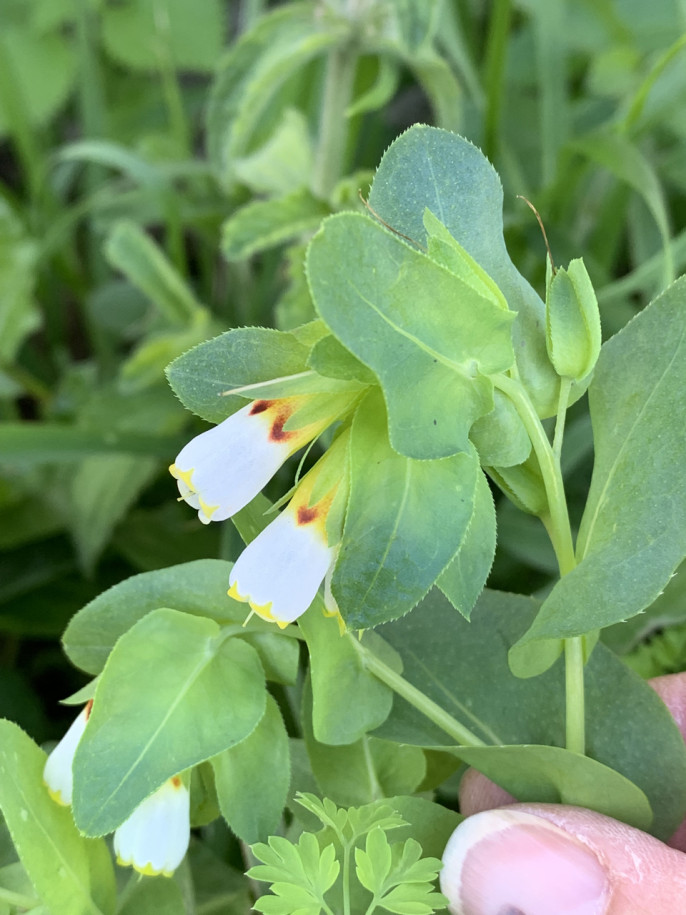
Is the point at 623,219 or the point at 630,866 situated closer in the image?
the point at 630,866

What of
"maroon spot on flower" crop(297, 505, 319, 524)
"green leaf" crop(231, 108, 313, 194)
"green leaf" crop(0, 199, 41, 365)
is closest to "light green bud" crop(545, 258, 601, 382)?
"maroon spot on flower" crop(297, 505, 319, 524)

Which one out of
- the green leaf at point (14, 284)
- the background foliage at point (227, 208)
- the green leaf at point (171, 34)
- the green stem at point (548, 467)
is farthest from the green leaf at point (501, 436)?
the green leaf at point (171, 34)

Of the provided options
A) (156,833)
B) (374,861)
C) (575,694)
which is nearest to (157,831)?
(156,833)

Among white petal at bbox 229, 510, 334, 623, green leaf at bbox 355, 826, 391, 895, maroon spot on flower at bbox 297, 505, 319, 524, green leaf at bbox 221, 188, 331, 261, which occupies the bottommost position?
green leaf at bbox 355, 826, 391, 895

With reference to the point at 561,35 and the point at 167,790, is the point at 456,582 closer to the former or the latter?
the point at 167,790

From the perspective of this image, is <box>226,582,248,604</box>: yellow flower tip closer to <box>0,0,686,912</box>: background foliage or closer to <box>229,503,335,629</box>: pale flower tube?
<box>229,503,335,629</box>: pale flower tube

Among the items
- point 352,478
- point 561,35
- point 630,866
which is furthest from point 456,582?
point 561,35
